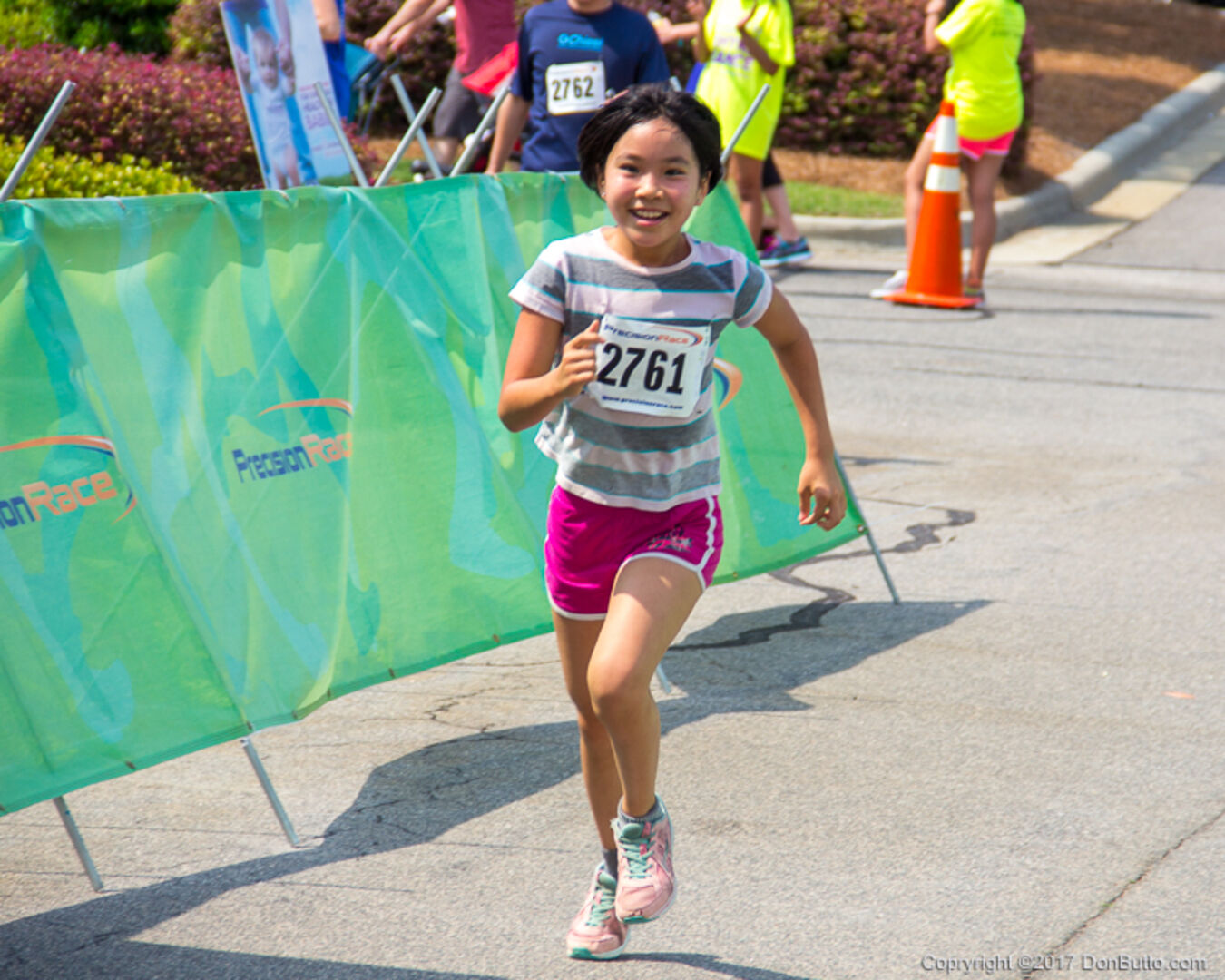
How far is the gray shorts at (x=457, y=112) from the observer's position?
10.6 meters

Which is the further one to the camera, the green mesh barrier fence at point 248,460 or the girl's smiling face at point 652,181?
the green mesh barrier fence at point 248,460

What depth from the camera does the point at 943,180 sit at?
10.9 meters

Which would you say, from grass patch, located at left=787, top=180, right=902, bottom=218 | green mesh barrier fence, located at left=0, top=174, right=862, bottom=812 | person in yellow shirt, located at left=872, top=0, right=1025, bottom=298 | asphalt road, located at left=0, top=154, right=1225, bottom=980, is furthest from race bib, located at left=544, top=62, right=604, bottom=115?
grass patch, located at left=787, top=180, right=902, bottom=218

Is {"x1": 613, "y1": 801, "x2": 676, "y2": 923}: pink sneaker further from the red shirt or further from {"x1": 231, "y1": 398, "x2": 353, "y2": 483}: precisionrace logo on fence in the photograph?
the red shirt

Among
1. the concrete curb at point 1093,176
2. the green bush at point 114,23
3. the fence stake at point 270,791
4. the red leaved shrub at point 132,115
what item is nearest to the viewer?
the fence stake at point 270,791

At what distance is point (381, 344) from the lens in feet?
14.7

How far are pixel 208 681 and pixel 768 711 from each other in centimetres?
171

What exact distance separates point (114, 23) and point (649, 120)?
13.0 meters

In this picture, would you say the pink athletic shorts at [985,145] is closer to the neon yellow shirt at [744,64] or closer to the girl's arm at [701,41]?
the neon yellow shirt at [744,64]

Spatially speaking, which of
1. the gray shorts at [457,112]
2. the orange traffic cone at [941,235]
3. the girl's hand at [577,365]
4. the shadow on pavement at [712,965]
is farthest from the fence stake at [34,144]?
the orange traffic cone at [941,235]

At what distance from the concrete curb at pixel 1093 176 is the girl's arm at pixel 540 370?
11.2m

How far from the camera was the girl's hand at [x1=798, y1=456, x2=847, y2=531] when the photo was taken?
11.3ft

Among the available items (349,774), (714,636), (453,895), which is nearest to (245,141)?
(714,636)

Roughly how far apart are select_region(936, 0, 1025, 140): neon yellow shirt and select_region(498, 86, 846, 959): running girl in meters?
7.78
